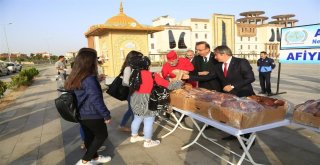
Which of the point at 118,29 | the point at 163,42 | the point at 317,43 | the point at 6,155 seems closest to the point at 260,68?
the point at 317,43

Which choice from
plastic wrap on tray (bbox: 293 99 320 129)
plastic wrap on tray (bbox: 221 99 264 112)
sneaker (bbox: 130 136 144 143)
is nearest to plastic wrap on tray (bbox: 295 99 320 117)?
plastic wrap on tray (bbox: 293 99 320 129)

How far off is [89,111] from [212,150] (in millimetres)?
2146

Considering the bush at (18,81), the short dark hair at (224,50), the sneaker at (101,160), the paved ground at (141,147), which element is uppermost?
the short dark hair at (224,50)

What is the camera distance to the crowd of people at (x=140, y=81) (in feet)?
10.8

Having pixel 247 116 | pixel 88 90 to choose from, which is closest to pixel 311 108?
pixel 247 116

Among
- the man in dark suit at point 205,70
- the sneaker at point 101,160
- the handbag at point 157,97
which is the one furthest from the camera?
the man in dark suit at point 205,70

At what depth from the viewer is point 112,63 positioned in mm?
11078

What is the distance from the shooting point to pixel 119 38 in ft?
35.7

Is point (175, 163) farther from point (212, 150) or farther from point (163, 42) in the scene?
point (163, 42)

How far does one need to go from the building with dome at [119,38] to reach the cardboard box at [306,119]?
8783mm

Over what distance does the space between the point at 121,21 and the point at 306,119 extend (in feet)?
32.1

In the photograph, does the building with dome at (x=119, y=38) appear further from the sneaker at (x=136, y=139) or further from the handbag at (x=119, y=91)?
the sneaker at (x=136, y=139)

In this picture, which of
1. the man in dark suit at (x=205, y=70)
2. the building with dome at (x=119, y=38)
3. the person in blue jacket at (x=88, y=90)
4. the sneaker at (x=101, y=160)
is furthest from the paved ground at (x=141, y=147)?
the building with dome at (x=119, y=38)

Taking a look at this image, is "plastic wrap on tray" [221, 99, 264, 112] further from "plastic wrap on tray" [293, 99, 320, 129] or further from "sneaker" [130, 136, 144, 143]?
"sneaker" [130, 136, 144, 143]
